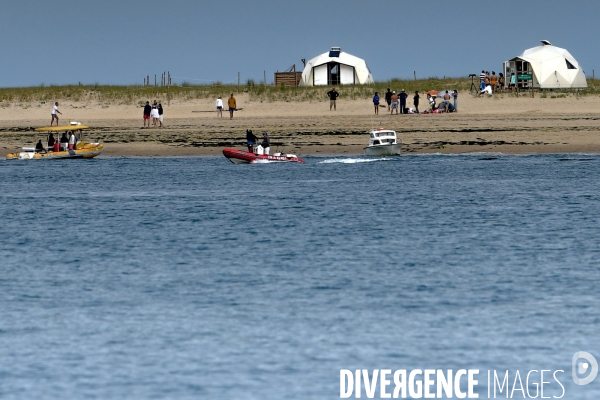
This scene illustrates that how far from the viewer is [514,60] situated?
82.5 meters

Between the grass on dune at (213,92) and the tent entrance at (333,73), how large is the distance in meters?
6.78

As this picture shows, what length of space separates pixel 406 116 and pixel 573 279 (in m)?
43.7

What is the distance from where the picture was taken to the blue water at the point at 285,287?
47.8 feet

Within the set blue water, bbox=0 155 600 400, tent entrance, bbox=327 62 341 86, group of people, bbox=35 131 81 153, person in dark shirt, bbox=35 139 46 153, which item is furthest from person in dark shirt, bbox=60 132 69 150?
tent entrance, bbox=327 62 341 86

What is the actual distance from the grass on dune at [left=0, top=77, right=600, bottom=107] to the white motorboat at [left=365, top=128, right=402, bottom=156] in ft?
65.8

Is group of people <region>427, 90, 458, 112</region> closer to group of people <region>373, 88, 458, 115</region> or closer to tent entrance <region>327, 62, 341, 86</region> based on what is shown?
group of people <region>373, 88, 458, 115</region>

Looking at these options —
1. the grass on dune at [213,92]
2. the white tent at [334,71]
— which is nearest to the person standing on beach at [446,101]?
the grass on dune at [213,92]

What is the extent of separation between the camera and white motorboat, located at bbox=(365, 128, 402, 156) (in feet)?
169

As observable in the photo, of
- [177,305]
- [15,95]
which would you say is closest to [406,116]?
[15,95]

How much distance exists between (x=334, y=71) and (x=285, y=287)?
70586mm

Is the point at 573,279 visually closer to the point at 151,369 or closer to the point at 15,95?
the point at 151,369

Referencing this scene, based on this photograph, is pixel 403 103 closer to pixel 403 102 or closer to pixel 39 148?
pixel 403 102

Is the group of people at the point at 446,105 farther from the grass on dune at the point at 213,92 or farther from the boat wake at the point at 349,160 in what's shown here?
the boat wake at the point at 349,160

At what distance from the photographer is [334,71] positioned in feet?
294
